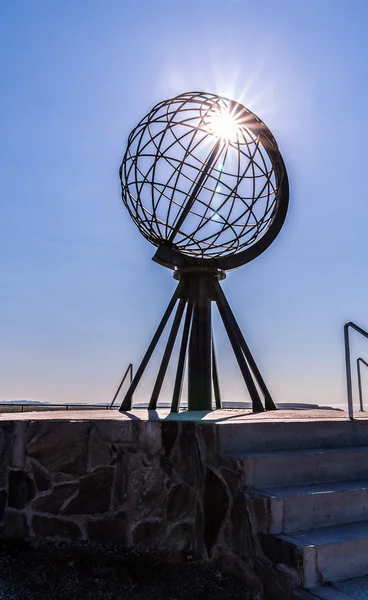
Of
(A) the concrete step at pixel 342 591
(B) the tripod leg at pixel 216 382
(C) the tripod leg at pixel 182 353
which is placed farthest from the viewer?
(B) the tripod leg at pixel 216 382

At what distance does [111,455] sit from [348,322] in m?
2.48

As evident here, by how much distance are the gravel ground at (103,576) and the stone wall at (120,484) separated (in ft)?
0.43

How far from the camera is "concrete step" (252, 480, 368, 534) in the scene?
9.37ft

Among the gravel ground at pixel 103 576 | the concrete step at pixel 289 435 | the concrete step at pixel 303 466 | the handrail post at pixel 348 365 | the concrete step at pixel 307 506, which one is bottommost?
the gravel ground at pixel 103 576

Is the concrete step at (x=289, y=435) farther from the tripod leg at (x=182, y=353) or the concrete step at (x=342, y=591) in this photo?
the tripod leg at (x=182, y=353)

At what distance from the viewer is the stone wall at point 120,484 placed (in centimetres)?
341

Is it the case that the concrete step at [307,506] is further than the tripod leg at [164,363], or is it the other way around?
the tripod leg at [164,363]

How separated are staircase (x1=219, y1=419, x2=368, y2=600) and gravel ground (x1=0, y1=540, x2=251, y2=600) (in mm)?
505

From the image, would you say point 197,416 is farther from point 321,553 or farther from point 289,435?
point 321,553

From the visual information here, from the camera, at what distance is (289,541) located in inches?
105

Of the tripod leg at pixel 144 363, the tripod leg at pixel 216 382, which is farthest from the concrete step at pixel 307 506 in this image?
the tripod leg at pixel 216 382

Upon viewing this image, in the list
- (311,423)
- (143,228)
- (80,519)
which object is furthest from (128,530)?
(143,228)

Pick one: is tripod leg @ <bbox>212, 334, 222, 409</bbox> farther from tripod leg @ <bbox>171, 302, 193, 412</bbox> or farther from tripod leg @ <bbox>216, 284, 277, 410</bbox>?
tripod leg @ <bbox>216, 284, 277, 410</bbox>

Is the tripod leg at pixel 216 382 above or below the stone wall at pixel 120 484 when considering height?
above
